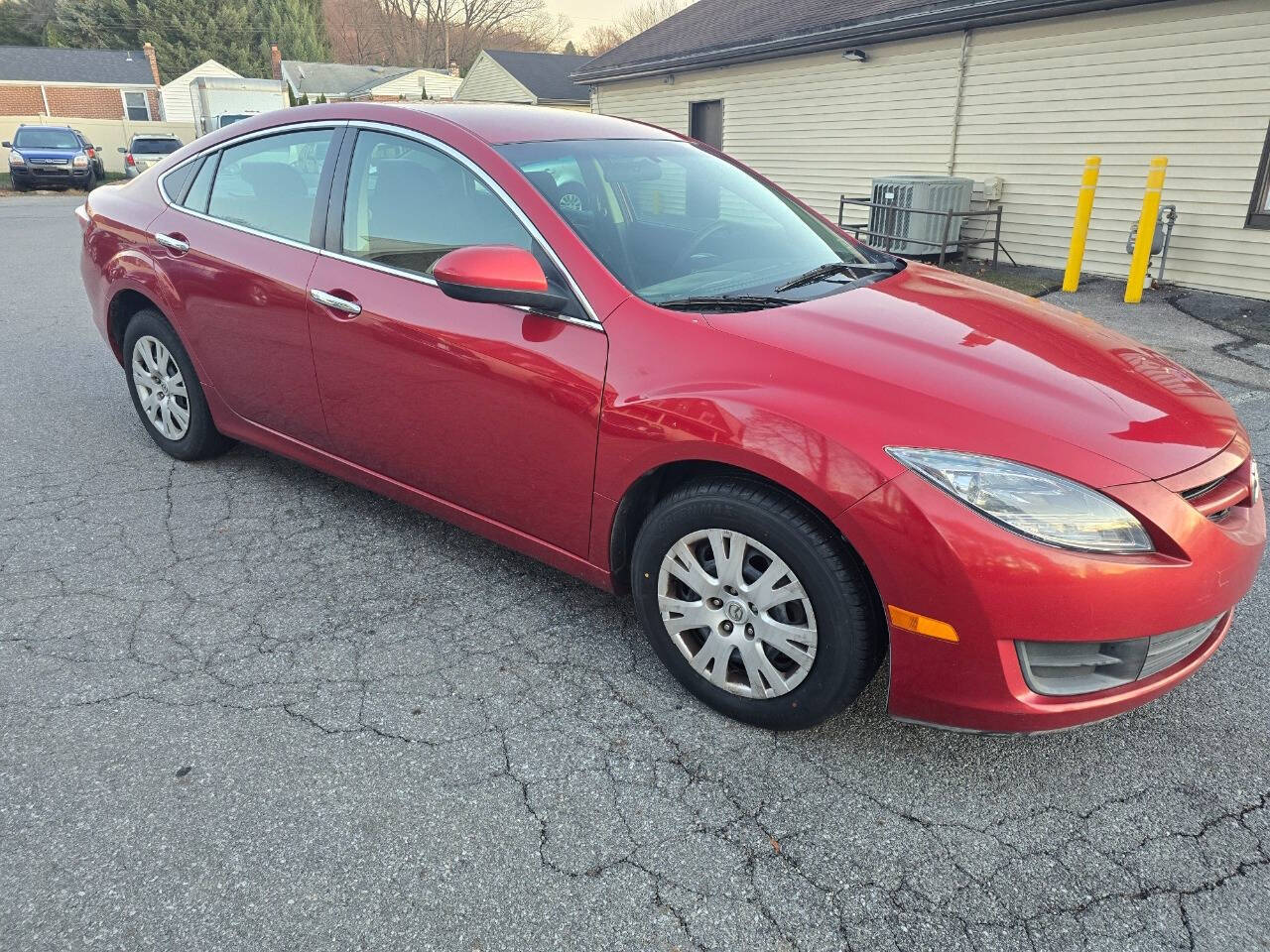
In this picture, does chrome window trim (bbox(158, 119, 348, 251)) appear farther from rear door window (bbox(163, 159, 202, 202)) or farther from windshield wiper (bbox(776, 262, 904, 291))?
windshield wiper (bbox(776, 262, 904, 291))

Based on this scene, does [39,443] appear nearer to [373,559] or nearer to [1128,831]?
[373,559]

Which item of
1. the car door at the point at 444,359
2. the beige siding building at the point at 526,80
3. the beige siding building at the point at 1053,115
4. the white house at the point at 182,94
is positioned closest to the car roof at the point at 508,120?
the car door at the point at 444,359

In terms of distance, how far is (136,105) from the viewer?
45875mm

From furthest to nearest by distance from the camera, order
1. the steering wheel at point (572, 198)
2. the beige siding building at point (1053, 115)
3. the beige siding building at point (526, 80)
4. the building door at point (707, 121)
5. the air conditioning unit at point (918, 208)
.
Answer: the beige siding building at point (526, 80)
the building door at point (707, 121)
the air conditioning unit at point (918, 208)
the beige siding building at point (1053, 115)
the steering wheel at point (572, 198)

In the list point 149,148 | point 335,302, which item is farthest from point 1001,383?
point 149,148

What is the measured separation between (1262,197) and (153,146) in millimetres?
28006

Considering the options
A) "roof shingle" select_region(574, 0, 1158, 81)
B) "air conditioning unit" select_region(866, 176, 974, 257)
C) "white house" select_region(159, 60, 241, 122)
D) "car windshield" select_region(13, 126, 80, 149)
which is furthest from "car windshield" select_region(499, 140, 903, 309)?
"white house" select_region(159, 60, 241, 122)

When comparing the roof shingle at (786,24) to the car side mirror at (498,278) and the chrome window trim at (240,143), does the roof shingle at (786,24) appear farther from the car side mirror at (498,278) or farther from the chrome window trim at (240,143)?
the car side mirror at (498,278)

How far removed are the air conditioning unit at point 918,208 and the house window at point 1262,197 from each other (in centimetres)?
301

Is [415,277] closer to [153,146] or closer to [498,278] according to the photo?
[498,278]

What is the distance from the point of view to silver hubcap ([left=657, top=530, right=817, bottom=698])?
2.30 meters

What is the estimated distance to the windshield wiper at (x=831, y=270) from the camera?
2.90 meters

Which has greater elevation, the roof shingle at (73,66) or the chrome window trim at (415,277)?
the roof shingle at (73,66)

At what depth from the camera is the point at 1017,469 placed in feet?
6.69
